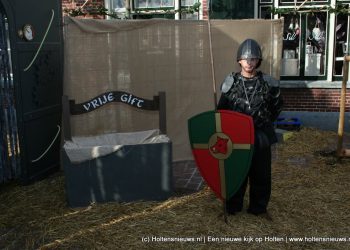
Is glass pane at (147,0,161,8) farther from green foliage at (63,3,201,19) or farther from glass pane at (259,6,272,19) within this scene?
glass pane at (259,6,272,19)

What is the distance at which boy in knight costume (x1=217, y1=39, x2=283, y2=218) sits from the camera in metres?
3.93

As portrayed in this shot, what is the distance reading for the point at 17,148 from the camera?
544 centimetres

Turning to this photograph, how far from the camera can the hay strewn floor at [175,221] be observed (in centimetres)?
384

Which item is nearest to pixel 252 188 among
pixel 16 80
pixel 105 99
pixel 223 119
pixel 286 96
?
pixel 223 119

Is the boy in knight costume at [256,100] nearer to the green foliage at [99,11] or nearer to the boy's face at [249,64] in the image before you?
the boy's face at [249,64]

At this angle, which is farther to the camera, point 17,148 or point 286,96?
point 286,96

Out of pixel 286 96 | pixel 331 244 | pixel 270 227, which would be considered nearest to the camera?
pixel 331 244

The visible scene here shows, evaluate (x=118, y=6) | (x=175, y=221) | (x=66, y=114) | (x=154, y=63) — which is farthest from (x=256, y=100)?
(x=118, y=6)

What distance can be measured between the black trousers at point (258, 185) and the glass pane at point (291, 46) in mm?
5080

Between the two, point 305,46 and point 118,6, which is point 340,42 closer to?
point 305,46

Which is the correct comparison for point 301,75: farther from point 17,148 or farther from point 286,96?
point 17,148

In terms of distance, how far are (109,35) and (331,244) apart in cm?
359

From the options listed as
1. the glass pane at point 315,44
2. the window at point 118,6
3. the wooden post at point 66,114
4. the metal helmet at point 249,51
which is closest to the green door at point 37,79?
the wooden post at point 66,114

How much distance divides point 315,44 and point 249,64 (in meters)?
5.37
